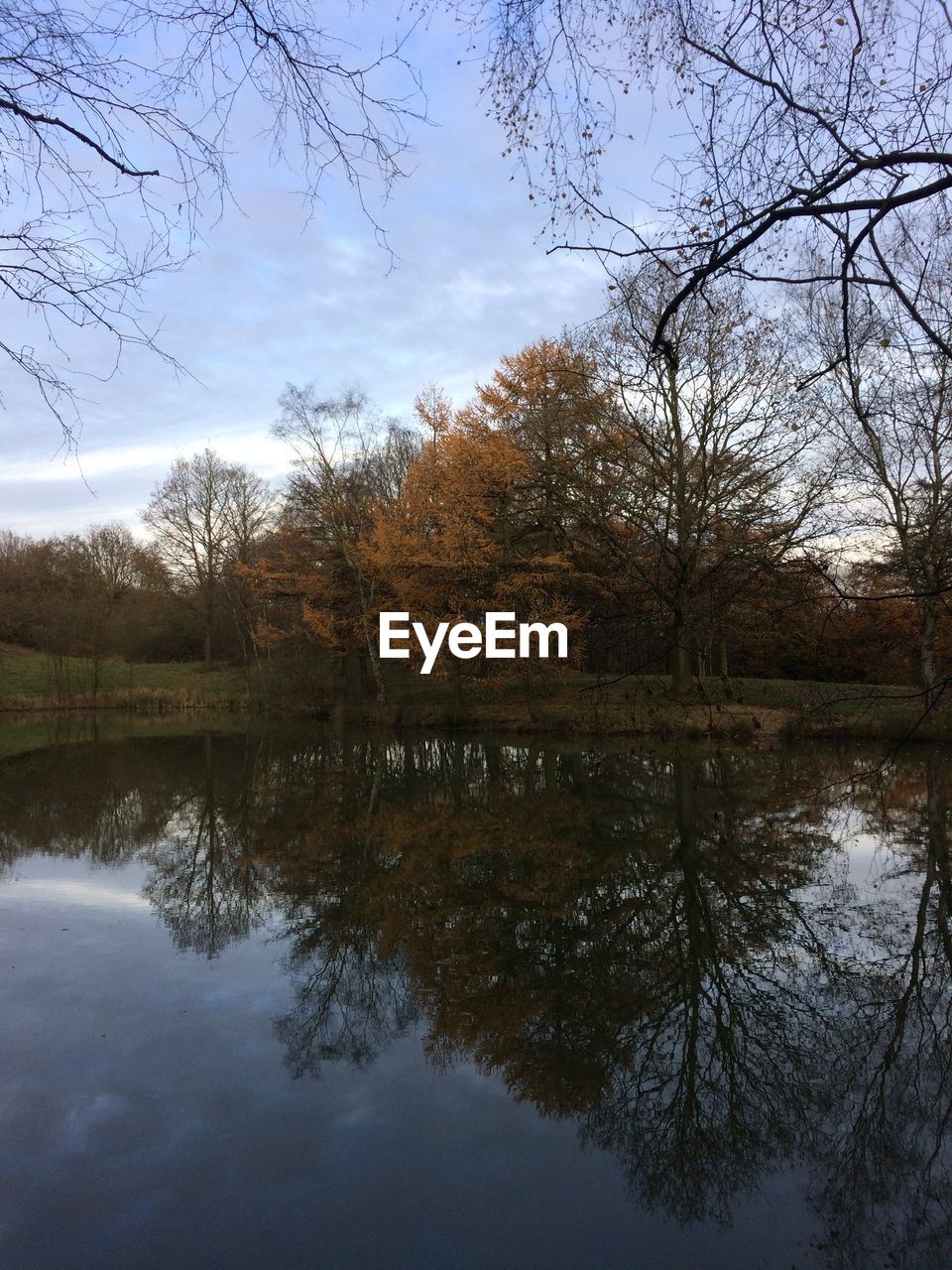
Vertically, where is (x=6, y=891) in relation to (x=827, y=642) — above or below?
below

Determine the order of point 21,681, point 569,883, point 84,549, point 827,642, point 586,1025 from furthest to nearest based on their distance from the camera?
point 84,549 → point 21,681 → point 827,642 → point 569,883 → point 586,1025

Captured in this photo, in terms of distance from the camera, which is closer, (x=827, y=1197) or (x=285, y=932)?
(x=827, y=1197)

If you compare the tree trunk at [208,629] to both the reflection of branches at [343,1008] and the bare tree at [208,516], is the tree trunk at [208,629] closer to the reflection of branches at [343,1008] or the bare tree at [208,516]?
the bare tree at [208,516]

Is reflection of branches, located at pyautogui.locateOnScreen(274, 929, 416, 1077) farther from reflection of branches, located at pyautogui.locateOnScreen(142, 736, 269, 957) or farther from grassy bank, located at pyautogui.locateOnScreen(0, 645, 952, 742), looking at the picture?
grassy bank, located at pyautogui.locateOnScreen(0, 645, 952, 742)

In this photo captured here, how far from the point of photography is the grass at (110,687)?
33.6 m

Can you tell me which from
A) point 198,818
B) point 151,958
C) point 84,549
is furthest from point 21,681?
point 151,958

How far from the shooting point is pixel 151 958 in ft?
20.1

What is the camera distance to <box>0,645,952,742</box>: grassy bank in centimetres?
1767

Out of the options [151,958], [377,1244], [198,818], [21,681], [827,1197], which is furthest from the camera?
[21,681]

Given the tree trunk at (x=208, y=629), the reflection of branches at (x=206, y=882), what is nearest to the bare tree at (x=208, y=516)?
the tree trunk at (x=208, y=629)

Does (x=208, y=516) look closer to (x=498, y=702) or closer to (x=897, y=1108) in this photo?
(x=498, y=702)

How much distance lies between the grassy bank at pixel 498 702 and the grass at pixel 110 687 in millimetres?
40

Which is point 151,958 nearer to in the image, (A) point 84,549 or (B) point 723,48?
(B) point 723,48

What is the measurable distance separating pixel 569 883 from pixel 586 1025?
292 cm
